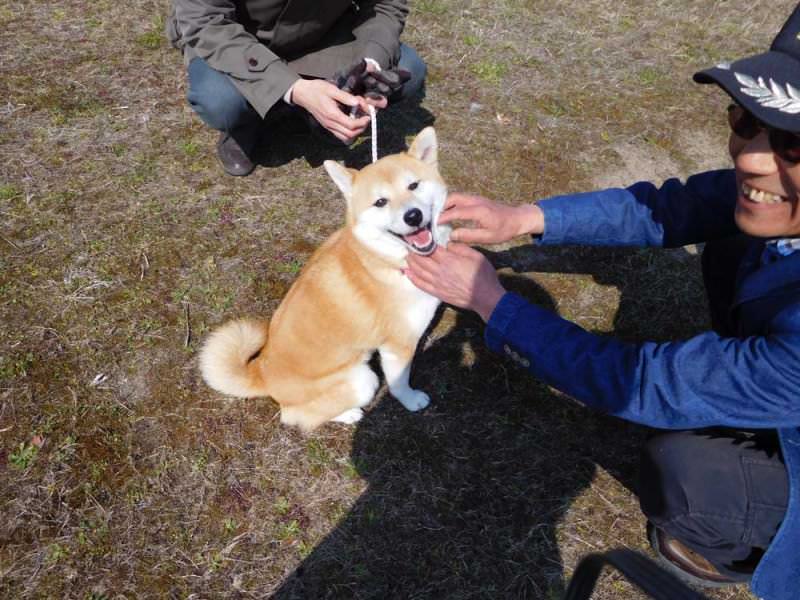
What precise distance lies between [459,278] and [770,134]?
1.00 m

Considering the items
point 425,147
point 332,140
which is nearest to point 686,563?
point 425,147

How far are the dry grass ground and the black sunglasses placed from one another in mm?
1435

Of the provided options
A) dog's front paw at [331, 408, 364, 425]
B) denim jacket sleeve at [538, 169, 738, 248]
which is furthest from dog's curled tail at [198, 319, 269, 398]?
denim jacket sleeve at [538, 169, 738, 248]

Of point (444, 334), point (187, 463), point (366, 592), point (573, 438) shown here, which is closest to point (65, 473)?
point (187, 463)

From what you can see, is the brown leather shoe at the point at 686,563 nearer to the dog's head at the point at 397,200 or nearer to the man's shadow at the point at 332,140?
the dog's head at the point at 397,200

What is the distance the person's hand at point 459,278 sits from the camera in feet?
6.21

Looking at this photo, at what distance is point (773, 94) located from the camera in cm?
124

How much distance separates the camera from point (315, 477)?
7.43 feet

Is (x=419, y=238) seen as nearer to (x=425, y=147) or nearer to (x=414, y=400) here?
(x=425, y=147)

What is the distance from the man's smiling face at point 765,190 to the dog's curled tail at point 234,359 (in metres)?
1.81

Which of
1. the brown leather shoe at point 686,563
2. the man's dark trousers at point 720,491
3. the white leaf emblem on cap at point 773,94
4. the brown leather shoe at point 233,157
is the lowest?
the brown leather shoe at point 686,563

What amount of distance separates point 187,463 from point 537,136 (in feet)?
9.61

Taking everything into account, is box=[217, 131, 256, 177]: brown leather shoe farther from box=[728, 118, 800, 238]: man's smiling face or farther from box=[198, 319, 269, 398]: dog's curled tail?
box=[728, 118, 800, 238]: man's smiling face

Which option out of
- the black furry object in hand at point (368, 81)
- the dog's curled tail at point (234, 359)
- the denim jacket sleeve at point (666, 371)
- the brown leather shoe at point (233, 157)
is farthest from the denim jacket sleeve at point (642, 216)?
the brown leather shoe at point (233, 157)
